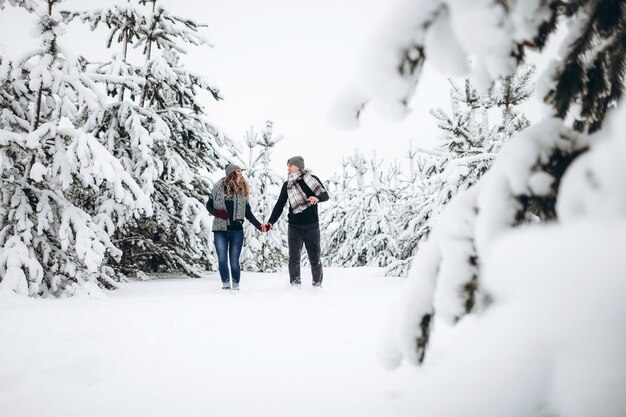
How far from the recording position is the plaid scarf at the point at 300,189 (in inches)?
200

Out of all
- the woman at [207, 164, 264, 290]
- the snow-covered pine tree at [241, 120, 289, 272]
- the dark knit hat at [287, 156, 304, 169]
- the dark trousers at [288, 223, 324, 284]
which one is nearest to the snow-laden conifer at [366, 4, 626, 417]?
the dark trousers at [288, 223, 324, 284]

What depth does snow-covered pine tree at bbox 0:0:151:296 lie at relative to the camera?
430 centimetres

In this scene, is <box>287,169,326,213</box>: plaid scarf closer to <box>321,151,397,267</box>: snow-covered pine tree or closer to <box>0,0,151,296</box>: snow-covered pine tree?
<box>0,0,151,296</box>: snow-covered pine tree

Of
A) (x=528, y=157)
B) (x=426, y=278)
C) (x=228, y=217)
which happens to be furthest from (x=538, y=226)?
(x=228, y=217)

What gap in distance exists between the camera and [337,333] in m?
2.46

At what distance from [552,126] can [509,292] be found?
48 cm

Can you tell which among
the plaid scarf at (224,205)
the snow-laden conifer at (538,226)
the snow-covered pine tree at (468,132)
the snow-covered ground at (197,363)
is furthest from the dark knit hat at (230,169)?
the snow-laden conifer at (538,226)

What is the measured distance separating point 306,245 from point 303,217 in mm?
393

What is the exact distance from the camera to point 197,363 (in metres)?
2.10

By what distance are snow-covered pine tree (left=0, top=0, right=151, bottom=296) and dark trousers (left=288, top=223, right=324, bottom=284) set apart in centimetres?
204

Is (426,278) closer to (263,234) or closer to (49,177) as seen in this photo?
(49,177)

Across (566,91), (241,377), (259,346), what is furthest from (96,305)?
(566,91)

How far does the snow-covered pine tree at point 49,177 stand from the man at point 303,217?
6.52 ft

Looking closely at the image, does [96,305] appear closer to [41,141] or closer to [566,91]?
[41,141]
